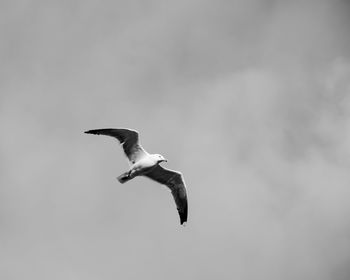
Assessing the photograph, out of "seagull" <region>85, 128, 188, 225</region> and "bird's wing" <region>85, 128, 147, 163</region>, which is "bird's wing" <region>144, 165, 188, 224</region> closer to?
"seagull" <region>85, 128, 188, 225</region>

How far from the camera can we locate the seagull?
120ft

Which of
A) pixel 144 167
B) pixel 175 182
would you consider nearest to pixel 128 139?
pixel 144 167

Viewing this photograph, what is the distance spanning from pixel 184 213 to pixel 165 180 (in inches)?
82.7

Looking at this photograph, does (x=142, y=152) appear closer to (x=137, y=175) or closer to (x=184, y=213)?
(x=137, y=175)

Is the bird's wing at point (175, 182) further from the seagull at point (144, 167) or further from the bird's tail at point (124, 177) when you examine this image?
the bird's tail at point (124, 177)

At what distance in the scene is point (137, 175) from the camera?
1462 inches

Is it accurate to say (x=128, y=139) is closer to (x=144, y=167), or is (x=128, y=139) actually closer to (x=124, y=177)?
(x=144, y=167)

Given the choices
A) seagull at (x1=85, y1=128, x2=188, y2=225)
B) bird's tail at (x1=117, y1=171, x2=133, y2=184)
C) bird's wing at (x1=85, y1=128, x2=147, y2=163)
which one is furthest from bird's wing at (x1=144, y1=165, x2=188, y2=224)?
bird's tail at (x1=117, y1=171, x2=133, y2=184)

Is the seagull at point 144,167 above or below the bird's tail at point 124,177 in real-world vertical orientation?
above

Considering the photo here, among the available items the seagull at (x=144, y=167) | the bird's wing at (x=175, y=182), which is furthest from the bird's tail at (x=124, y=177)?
the bird's wing at (x=175, y=182)

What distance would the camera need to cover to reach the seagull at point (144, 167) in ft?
120

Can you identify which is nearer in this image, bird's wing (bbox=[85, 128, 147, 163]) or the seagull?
bird's wing (bbox=[85, 128, 147, 163])

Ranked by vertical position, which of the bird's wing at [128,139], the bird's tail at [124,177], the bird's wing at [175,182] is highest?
the bird's wing at [128,139]

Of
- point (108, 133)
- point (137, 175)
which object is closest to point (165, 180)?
point (137, 175)
